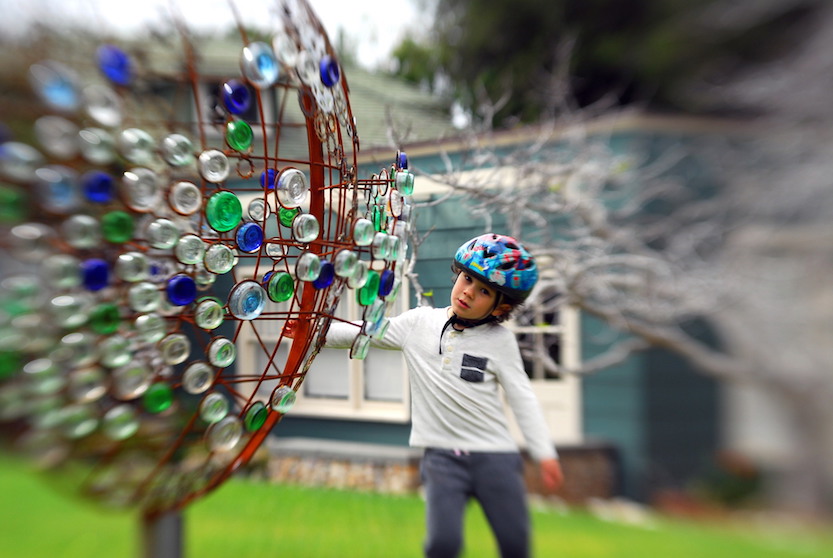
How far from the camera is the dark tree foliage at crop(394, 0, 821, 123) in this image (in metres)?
4.92

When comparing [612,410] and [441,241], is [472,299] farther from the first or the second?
[612,410]

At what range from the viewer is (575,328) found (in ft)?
14.5

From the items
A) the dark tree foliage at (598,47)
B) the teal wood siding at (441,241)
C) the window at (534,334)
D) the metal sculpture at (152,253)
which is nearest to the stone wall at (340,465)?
the window at (534,334)

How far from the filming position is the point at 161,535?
3.96 ft

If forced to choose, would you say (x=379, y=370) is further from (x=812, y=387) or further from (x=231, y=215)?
(x=812, y=387)

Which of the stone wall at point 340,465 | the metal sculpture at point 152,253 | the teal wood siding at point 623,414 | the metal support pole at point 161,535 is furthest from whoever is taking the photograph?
the teal wood siding at point 623,414

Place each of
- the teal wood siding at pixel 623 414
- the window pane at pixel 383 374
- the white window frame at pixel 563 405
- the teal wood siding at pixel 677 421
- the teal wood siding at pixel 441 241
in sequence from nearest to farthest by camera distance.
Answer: the teal wood siding at pixel 441 241
the window pane at pixel 383 374
the white window frame at pixel 563 405
the teal wood siding at pixel 623 414
the teal wood siding at pixel 677 421

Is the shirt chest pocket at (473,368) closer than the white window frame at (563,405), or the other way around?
the shirt chest pocket at (473,368)

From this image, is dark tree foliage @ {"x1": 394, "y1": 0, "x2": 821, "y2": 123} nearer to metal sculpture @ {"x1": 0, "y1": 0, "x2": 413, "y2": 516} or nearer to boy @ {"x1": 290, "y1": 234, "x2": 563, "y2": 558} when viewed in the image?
boy @ {"x1": 290, "y1": 234, "x2": 563, "y2": 558}

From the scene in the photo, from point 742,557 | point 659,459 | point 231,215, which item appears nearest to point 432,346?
point 231,215

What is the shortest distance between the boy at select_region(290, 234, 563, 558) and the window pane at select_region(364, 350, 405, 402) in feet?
1.94

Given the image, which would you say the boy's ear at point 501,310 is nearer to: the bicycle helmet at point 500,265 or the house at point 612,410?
the bicycle helmet at point 500,265

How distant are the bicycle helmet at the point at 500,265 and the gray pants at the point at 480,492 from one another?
13.3 inches

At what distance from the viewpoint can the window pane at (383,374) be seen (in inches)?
80.7
